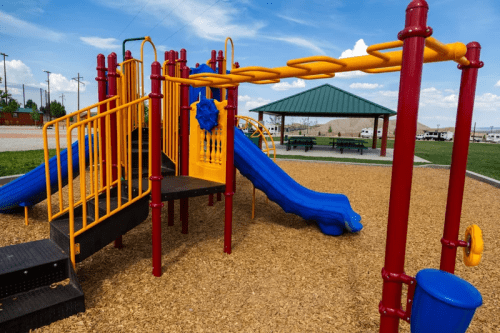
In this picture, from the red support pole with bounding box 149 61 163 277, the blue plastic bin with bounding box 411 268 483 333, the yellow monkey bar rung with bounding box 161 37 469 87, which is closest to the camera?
the blue plastic bin with bounding box 411 268 483 333

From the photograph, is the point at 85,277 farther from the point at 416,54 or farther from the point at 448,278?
the point at 416,54

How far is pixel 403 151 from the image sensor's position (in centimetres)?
160

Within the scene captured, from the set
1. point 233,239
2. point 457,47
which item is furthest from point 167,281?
point 457,47

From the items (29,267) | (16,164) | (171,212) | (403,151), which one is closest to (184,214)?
(171,212)

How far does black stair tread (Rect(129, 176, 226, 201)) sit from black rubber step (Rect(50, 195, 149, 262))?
0.87 ft

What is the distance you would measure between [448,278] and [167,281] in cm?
253

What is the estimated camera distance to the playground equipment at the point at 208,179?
5.19ft

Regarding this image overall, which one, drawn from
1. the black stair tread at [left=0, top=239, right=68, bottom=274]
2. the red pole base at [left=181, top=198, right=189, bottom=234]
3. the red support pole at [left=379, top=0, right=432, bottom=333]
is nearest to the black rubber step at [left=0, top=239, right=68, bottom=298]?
the black stair tread at [left=0, top=239, right=68, bottom=274]

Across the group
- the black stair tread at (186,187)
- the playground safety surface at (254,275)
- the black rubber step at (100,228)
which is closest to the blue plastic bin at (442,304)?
the playground safety surface at (254,275)

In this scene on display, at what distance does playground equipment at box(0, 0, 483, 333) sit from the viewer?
5.19 feet

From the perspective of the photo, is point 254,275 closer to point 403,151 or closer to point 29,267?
point 29,267

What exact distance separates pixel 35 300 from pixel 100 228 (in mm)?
750

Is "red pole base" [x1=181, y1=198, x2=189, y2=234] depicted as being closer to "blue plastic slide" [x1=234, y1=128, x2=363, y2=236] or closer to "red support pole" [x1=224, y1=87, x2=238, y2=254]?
"red support pole" [x1=224, y1=87, x2=238, y2=254]

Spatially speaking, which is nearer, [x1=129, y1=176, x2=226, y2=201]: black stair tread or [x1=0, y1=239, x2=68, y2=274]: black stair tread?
[x1=0, y1=239, x2=68, y2=274]: black stair tread
